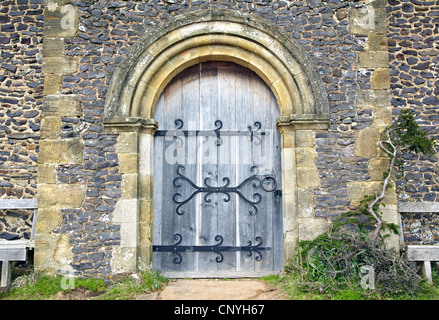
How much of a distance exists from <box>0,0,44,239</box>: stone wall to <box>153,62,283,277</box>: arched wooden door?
1.90 meters

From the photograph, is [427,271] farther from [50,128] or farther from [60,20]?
[60,20]

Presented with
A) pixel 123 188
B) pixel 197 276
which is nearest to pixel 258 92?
pixel 123 188

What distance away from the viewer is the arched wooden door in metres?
4.39

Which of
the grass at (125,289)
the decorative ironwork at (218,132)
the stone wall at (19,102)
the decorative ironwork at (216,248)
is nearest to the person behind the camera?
the grass at (125,289)

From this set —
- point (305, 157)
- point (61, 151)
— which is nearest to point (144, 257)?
point (61, 151)

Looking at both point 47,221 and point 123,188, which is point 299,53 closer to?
point 123,188

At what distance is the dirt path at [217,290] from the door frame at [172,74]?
1.58ft

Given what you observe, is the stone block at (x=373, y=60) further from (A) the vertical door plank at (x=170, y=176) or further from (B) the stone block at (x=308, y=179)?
(A) the vertical door plank at (x=170, y=176)

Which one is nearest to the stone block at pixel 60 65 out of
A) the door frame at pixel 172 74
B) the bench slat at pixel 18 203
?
the door frame at pixel 172 74

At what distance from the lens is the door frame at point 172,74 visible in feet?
13.4

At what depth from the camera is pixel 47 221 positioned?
13.2 feet

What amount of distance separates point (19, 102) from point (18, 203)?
1466mm

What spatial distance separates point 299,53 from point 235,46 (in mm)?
813

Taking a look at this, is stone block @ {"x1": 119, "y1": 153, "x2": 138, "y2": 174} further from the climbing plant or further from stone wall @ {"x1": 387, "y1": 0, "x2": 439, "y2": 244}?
stone wall @ {"x1": 387, "y1": 0, "x2": 439, "y2": 244}
